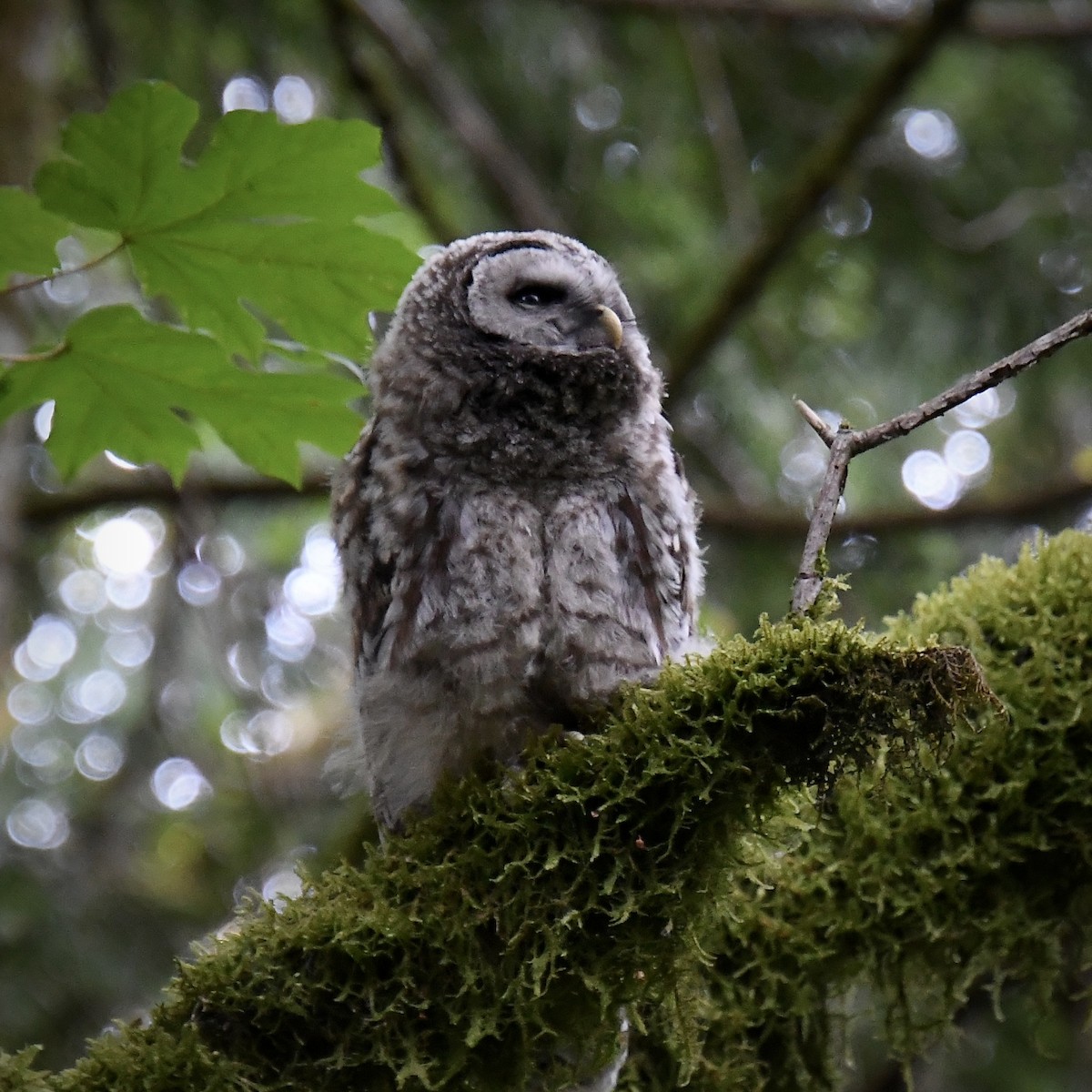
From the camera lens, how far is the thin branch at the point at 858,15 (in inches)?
165

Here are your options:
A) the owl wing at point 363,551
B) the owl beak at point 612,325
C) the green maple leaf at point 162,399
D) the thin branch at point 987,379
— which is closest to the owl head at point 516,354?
the owl beak at point 612,325

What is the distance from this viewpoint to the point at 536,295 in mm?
2549

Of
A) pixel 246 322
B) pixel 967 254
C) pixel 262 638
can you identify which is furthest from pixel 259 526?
pixel 246 322

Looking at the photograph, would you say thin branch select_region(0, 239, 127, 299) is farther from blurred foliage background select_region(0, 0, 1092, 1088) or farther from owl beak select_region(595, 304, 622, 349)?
blurred foliage background select_region(0, 0, 1092, 1088)

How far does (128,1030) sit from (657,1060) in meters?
0.94

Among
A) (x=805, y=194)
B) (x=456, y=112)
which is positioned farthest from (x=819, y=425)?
(x=456, y=112)

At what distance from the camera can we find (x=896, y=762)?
1.74 metres

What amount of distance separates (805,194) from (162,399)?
7.57 ft

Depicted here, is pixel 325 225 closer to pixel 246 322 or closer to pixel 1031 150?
pixel 246 322

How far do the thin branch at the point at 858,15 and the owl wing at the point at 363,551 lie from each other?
95.4 inches

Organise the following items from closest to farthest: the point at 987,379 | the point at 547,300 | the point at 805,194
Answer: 1. the point at 987,379
2. the point at 547,300
3. the point at 805,194

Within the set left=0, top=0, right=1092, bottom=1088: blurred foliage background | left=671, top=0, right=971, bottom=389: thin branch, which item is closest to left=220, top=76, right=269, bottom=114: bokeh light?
left=0, top=0, right=1092, bottom=1088: blurred foliage background

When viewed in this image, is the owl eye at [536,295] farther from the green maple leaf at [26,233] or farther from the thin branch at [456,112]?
the thin branch at [456,112]

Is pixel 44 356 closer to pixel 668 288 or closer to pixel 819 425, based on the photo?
pixel 819 425
